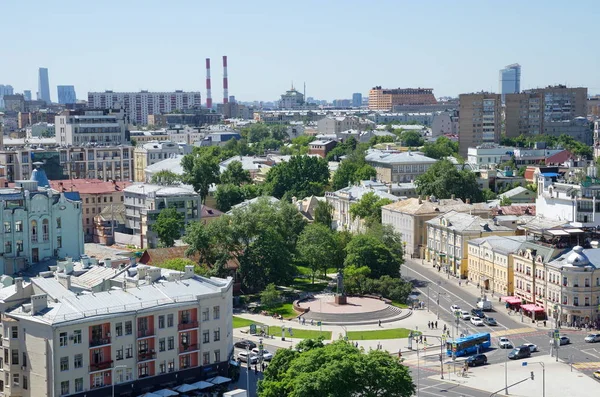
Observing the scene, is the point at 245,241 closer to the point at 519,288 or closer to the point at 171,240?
the point at 171,240

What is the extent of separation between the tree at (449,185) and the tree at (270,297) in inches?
2108

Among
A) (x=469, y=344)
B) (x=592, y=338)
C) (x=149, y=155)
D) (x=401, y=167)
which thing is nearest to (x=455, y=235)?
(x=592, y=338)

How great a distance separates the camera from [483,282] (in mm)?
100875

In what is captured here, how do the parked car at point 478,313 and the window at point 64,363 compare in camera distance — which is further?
the parked car at point 478,313

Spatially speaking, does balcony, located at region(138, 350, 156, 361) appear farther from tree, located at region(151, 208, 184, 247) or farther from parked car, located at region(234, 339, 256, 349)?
tree, located at region(151, 208, 184, 247)

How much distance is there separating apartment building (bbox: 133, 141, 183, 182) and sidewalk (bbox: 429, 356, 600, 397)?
115516mm

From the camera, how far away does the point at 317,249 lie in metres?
99.4

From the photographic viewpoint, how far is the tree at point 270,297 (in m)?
89.7

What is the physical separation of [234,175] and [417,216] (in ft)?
168

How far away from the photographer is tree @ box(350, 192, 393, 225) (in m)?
128

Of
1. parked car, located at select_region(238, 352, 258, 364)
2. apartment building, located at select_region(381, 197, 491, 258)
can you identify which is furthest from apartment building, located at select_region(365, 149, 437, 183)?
Answer: parked car, located at select_region(238, 352, 258, 364)

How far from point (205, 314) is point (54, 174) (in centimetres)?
9511

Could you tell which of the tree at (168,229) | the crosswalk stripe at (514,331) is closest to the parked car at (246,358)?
the crosswalk stripe at (514,331)

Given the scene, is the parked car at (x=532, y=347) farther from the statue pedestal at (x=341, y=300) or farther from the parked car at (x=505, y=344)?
the statue pedestal at (x=341, y=300)
